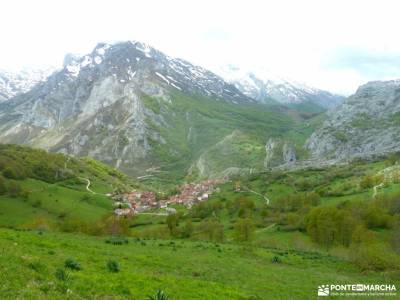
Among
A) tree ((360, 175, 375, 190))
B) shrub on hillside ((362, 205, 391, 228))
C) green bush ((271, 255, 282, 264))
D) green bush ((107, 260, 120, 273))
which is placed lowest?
green bush ((271, 255, 282, 264))

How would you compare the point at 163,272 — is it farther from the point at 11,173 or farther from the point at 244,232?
the point at 11,173

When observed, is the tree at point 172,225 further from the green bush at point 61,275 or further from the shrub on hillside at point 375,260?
the green bush at point 61,275

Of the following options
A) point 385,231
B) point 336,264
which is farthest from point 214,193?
point 336,264

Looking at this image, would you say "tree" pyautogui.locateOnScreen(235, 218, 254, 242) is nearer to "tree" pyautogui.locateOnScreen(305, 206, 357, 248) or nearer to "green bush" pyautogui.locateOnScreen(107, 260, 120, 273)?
"tree" pyautogui.locateOnScreen(305, 206, 357, 248)

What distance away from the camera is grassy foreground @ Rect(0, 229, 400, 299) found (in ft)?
66.1

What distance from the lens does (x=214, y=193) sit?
200 meters

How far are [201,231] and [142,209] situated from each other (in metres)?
82.3

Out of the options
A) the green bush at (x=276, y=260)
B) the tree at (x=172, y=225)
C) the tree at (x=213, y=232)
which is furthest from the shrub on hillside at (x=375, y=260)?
the tree at (x=172, y=225)

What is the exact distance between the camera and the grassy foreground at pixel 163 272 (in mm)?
20139

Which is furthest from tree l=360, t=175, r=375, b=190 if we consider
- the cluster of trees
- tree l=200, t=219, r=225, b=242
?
tree l=200, t=219, r=225, b=242

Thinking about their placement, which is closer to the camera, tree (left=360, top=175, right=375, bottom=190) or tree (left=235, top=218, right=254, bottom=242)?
tree (left=235, top=218, right=254, bottom=242)

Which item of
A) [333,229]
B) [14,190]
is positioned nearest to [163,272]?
[333,229]

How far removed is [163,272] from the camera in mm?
32375

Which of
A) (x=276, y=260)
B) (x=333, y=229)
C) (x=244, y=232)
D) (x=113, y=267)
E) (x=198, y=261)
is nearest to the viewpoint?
(x=113, y=267)
